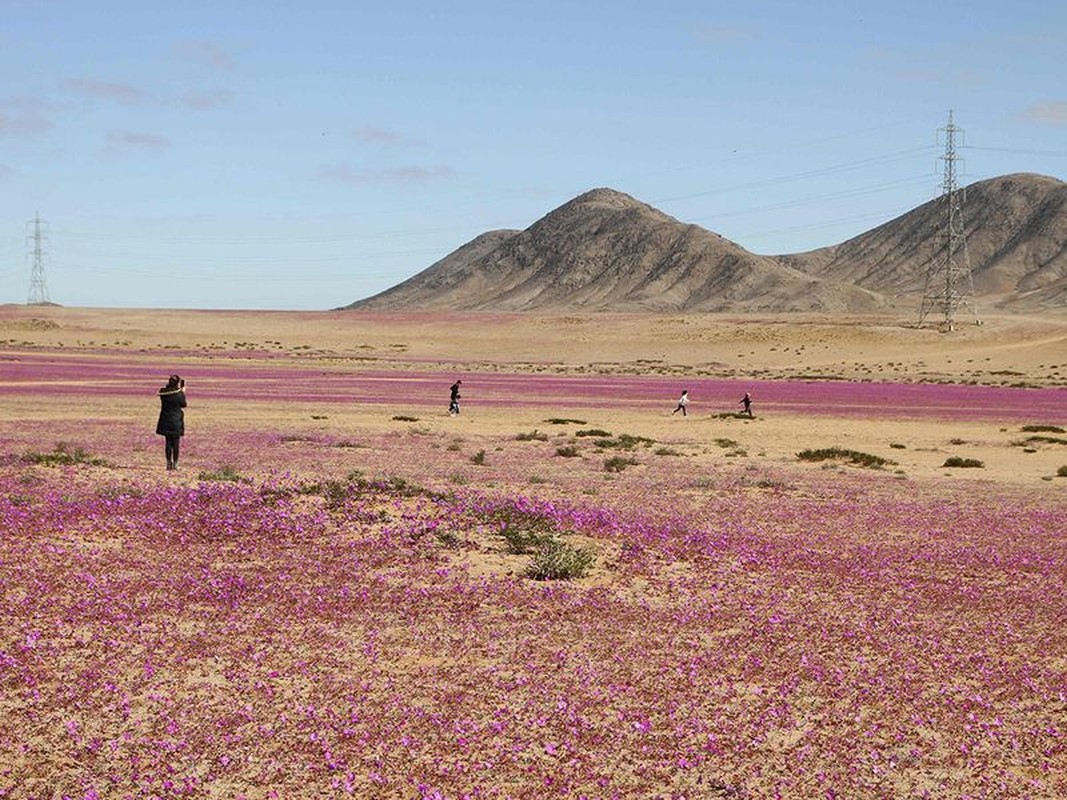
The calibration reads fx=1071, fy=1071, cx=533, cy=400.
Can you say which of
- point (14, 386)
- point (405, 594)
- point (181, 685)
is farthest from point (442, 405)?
point (181, 685)

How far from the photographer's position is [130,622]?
36.0ft

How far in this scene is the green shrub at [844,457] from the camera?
3153 cm

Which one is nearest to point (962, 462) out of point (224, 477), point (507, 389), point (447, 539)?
point (447, 539)

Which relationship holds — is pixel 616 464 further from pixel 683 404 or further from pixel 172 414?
pixel 683 404

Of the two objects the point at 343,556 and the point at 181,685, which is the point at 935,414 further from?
the point at 181,685

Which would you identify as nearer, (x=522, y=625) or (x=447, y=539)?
(x=522, y=625)

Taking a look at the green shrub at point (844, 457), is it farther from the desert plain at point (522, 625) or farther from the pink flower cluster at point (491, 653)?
the pink flower cluster at point (491, 653)

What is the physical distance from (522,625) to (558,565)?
2.16 meters

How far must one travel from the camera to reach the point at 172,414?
72.3 ft

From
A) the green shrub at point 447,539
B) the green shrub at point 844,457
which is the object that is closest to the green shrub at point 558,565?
the green shrub at point 447,539

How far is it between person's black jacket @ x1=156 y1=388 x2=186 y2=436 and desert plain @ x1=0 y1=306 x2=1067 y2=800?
2.73 ft

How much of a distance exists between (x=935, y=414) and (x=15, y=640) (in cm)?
5056

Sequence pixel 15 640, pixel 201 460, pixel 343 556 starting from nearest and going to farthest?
pixel 15 640, pixel 343 556, pixel 201 460

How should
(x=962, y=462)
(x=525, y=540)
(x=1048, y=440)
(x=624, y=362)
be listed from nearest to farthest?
(x=525, y=540)
(x=962, y=462)
(x=1048, y=440)
(x=624, y=362)
